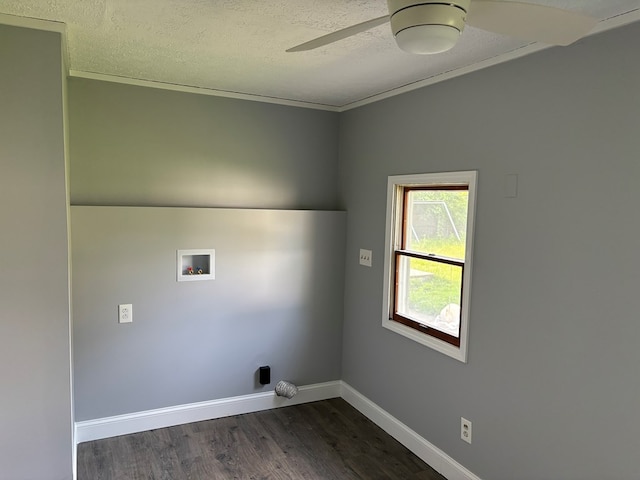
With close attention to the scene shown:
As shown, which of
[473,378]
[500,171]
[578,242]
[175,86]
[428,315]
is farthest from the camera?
[175,86]

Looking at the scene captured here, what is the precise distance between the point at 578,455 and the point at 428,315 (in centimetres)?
119

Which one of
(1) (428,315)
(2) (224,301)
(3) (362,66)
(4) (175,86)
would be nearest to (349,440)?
(1) (428,315)

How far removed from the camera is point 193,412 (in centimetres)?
344

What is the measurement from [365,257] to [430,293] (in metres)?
0.70

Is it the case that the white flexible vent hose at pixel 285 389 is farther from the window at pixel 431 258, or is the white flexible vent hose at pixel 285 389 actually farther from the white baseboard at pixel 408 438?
the window at pixel 431 258

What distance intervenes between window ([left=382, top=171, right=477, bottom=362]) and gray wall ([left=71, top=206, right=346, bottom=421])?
0.70 metres

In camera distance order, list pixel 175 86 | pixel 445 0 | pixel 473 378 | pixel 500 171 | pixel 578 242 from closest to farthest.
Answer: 1. pixel 445 0
2. pixel 578 242
3. pixel 500 171
4. pixel 473 378
5. pixel 175 86

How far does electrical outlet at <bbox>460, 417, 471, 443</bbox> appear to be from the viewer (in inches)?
105

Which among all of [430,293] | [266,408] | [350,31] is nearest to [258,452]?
[266,408]

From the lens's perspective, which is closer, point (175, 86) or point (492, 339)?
point (492, 339)

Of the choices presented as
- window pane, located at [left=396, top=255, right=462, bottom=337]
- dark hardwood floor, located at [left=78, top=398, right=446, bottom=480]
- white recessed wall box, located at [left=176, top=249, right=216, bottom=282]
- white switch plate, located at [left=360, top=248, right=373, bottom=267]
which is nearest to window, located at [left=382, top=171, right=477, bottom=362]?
window pane, located at [left=396, top=255, right=462, bottom=337]

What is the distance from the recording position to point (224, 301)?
3.48 metres

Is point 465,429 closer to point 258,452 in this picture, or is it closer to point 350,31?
point 258,452

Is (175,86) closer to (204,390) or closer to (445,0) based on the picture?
(204,390)
